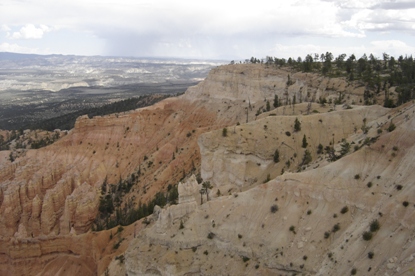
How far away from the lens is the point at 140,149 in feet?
259

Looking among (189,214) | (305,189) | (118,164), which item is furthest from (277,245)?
(118,164)

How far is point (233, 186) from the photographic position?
47469mm

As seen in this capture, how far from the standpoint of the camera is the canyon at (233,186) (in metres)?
26.0

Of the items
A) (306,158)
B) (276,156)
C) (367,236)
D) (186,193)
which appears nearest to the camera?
(367,236)

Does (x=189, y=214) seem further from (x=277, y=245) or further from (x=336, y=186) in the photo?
(x=336, y=186)

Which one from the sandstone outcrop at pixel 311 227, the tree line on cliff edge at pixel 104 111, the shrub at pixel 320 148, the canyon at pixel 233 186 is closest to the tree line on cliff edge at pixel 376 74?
the canyon at pixel 233 186

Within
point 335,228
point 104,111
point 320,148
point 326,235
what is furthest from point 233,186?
point 104,111

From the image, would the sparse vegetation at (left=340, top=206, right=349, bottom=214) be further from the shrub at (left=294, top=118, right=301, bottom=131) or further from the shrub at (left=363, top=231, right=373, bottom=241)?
the shrub at (left=294, top=118, right=301, bottom=131)

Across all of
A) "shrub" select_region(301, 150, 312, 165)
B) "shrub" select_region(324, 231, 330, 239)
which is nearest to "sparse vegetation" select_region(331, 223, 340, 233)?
"shrub" select_region(324, 231, 330, 239)

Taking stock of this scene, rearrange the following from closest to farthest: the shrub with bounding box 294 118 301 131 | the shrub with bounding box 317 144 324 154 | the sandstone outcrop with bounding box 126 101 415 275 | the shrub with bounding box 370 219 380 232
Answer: the sandstone outcrop with bounding box 126 101 415 275, the shrub with bounding box 370 219 380 232, the shrub with bounding box 317 144 324 154, the shrub with bounding box 294 118 301 131

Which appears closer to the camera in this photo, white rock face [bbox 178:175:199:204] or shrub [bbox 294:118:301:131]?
white rock face [bbox 178:175:199:204]

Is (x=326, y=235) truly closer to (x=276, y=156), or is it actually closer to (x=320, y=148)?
(x=276, y=156)

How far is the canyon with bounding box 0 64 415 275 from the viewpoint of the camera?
26.0 meters

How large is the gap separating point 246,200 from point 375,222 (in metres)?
11.2
